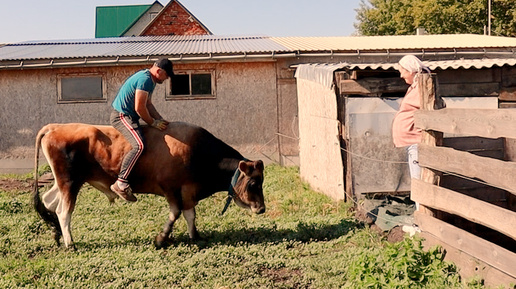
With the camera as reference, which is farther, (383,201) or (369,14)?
(369,14)

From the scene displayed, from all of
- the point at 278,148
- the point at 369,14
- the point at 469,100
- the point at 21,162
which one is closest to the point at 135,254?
the point at 469,100

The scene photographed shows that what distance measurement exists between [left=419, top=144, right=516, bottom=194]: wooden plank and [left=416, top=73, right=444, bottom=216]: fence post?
0.29 ft

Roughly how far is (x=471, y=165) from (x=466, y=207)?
0.38m

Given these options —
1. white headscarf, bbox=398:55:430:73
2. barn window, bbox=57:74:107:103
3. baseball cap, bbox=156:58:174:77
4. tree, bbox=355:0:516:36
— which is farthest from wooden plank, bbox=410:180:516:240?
tree, bbox=355:0:516:36

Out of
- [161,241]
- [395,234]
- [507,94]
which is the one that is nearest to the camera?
[395,234]

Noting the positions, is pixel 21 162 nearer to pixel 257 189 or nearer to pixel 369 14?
pixel 257 189

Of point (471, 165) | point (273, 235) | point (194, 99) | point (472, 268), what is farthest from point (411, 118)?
point (194, 99)

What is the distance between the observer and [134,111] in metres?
7.23

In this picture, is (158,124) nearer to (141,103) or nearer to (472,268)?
(141,103)

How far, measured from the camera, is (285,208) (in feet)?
30.1

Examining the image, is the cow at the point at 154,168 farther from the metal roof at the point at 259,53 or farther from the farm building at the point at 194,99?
the farm building at the point at 194,99

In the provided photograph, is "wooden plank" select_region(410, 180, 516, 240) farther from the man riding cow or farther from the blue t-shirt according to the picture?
the blue t-shirt

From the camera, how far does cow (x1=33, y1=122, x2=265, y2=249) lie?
727cm

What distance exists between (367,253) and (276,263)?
119 centimetres
